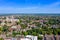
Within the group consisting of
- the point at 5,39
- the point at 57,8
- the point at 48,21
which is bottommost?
the point at 5,39

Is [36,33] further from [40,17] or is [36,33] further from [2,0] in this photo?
[2,0]

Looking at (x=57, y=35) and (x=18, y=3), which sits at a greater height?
(x=18, y=3)

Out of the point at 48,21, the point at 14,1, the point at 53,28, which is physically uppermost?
the point at 14,1

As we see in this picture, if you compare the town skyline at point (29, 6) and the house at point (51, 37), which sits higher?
the town skyline at point (29, 6)

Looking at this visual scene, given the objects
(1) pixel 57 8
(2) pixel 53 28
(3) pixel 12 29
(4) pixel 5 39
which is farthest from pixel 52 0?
(4) pixel 5 39

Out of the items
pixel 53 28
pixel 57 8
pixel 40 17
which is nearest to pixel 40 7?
pixel 40 17

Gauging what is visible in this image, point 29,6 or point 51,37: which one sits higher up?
point 29,6

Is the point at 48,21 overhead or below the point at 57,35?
overhead

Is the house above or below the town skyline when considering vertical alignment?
below

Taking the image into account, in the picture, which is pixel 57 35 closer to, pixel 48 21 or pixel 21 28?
pixel 48 21
